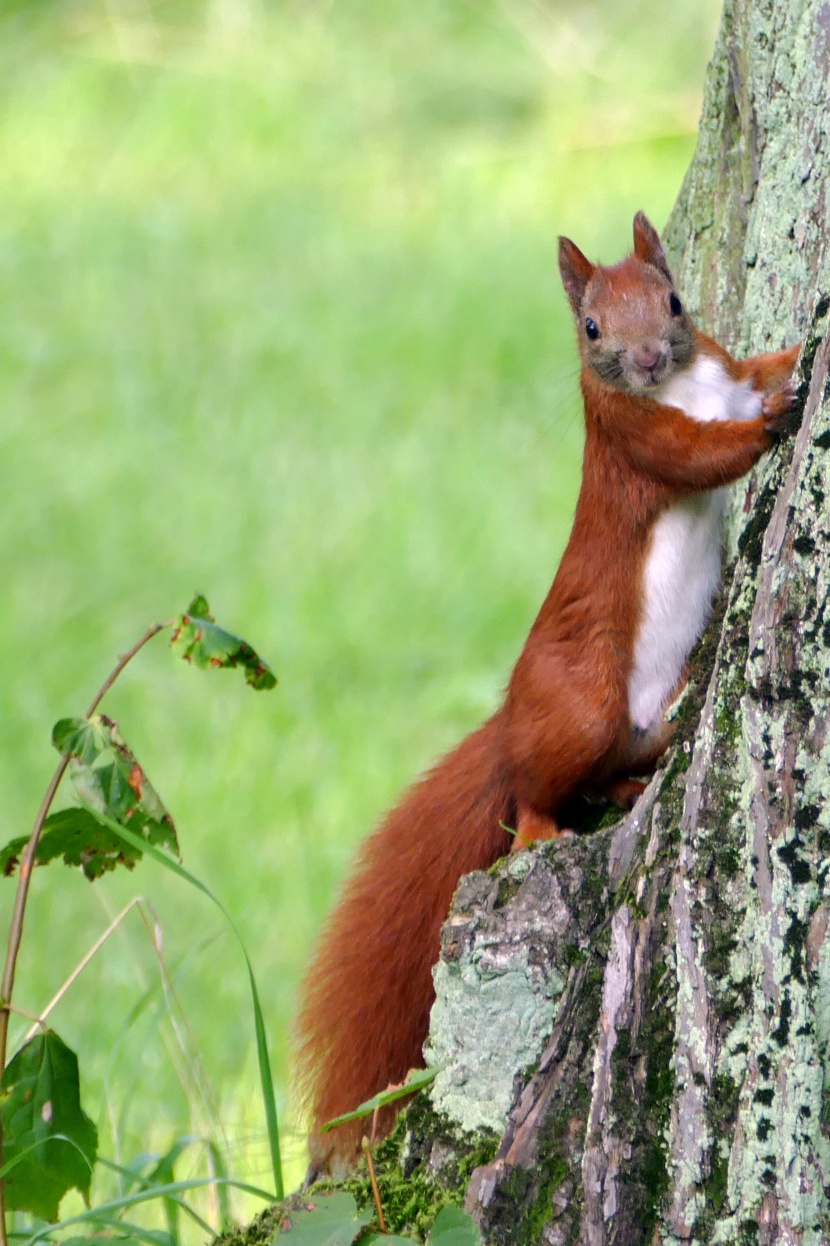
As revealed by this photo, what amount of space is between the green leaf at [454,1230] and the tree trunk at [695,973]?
0.42 feet

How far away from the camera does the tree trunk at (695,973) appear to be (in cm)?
136

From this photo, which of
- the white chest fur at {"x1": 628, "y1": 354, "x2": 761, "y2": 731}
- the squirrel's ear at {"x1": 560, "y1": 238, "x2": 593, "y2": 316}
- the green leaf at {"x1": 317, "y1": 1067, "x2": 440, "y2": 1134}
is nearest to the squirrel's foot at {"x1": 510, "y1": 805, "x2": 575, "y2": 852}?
the white chest fur at {"x1": 628, "y1": 354, "x2": 761, "y2": 731}

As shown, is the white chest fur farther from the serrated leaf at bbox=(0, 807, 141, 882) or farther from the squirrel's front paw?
the serrated leaf at bbox=(0, 807, 141, 882)

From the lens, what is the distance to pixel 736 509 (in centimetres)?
187

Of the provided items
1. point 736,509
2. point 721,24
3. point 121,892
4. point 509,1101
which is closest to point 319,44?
point 121,892

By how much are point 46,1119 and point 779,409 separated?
976 millimetres

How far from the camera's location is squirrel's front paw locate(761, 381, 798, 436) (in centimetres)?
154

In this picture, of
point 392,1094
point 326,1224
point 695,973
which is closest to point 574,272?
point 695,973

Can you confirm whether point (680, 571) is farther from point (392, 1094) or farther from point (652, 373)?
point (392, 1094)

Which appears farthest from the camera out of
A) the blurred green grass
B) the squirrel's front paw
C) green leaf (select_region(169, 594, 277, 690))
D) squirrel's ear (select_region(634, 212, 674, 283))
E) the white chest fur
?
the blurred green grass

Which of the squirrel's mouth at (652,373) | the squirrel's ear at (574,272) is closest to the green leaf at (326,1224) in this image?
the squirrel's mouth at (652,373)

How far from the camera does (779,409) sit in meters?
1.55

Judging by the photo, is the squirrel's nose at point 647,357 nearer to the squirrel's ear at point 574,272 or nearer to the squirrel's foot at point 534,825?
the squirrel's ear at point 574,272

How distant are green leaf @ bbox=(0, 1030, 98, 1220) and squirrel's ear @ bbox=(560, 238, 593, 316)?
104cm
